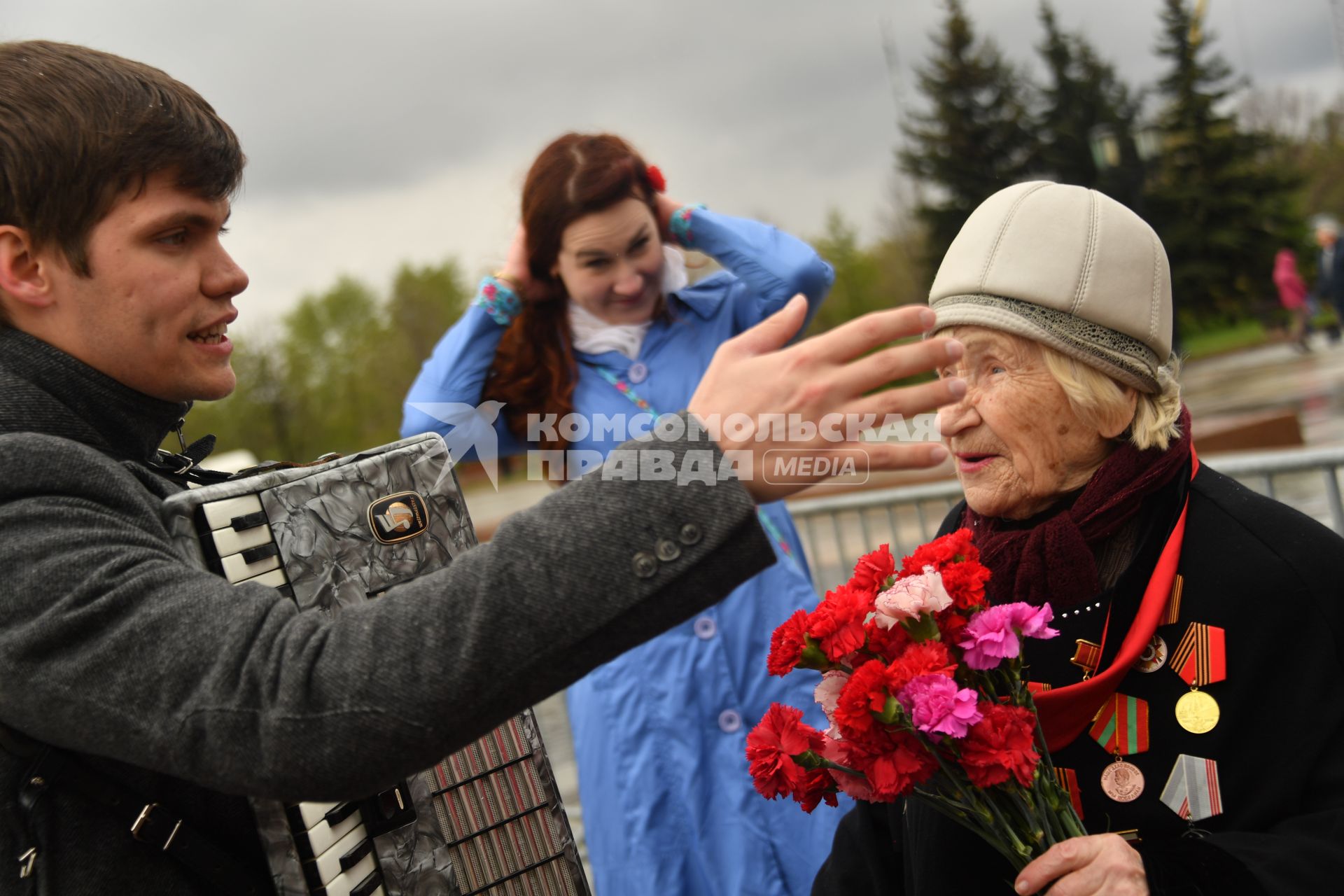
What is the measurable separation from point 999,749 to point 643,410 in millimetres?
2043

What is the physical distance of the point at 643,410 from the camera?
341 centimetres

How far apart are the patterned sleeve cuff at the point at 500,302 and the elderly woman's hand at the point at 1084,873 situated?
104 inches

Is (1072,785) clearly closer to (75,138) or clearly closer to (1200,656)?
(1200,656)

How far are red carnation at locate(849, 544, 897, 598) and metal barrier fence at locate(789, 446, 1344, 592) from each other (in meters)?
1.51

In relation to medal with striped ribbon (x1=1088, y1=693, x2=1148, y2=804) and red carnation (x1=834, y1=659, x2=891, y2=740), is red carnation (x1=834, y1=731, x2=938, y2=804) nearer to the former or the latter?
red carnation (x1=834, y1=659, x2=891, y2=740)

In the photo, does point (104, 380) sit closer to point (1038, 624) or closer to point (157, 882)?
point (157, 882)

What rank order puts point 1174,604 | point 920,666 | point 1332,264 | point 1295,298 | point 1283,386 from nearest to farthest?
point 920,666
point 1174,604
point 1283,386
point 1332,264
point 1295,298

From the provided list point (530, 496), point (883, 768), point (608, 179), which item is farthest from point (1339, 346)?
point (883, 768)

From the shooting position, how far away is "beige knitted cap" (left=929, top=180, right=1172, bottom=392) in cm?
205

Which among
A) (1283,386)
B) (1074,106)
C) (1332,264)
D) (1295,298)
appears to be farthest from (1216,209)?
(1283,386)

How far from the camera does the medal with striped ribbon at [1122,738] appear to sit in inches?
74.0

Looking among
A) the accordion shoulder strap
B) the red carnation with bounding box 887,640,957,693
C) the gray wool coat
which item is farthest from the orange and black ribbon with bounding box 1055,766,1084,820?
the accordion shoulder strap

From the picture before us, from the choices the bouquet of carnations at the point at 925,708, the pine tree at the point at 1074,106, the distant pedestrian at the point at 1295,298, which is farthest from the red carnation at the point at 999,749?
the pine tree at the point at 1074,106

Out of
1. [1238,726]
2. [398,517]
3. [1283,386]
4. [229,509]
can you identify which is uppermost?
[229,509]
